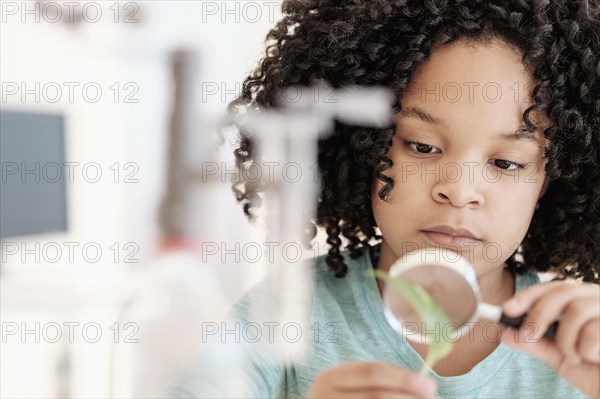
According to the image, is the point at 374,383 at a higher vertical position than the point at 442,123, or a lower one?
lower

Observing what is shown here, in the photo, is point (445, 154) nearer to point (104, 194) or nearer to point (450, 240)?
point (450, 240)

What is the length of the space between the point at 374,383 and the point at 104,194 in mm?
315

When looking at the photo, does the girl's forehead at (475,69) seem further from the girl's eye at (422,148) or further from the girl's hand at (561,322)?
the girl's hand at (561,322)

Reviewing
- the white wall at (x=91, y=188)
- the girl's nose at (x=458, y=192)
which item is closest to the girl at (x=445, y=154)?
the girl's nose at (x=458, y=192)

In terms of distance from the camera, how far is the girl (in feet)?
2.10

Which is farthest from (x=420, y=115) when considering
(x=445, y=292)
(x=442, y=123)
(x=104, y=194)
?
(x=104, y=194)

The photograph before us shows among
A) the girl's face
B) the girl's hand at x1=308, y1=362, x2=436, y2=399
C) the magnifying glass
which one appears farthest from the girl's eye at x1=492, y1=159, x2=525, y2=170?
the girl's hand at x1=308, y1=362, x2=436, y2=399

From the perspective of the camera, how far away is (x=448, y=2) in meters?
0.67

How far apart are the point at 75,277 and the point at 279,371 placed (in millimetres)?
220

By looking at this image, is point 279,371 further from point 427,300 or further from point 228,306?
point 427,300

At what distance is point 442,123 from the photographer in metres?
0.63

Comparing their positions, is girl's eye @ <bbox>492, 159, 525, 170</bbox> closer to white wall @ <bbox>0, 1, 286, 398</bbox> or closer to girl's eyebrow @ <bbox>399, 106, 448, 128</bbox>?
girl's eyebrow @ <bbox>399, 106, 448, 128</bbox>

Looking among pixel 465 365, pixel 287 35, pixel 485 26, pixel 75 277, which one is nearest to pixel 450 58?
pixel 485 26

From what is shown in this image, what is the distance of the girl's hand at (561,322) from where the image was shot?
0.53 metres
